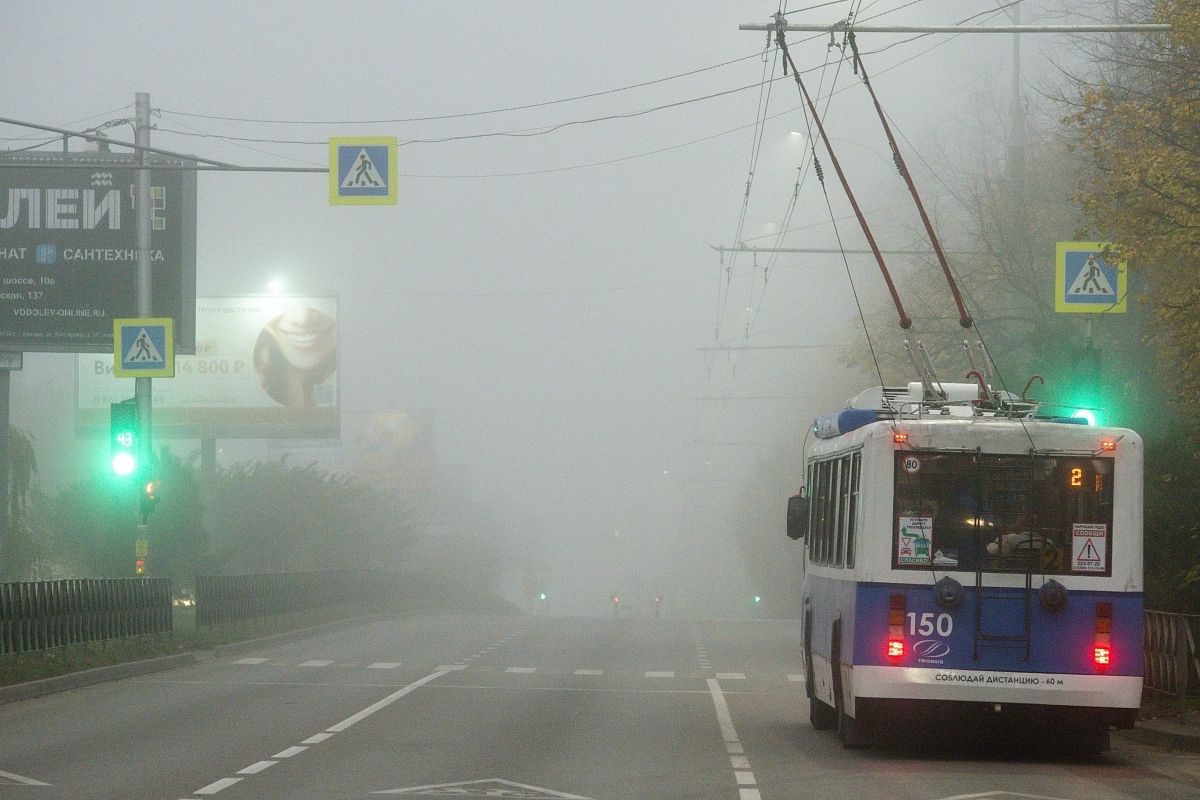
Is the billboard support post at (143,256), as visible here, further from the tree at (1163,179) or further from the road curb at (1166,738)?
the road curb at (1166,738)

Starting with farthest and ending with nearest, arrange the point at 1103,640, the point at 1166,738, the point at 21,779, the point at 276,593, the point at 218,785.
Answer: the point at 276,593 < the point at 1166,738 < the point at 1103,640 < the point at 21,779 < the point at 218,785

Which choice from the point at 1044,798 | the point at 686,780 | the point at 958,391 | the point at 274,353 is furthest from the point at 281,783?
the point at 274,353

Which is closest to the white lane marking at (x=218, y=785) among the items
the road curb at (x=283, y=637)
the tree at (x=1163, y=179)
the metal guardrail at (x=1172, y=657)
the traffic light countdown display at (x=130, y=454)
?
the metal guardrail at (x=1172, y=657)

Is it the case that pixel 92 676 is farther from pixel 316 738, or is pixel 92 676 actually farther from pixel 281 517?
pixel 281 517

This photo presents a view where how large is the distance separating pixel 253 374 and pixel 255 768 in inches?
1890

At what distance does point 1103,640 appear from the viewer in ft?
44.5

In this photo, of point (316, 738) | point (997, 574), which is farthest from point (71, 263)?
point (997, 574)

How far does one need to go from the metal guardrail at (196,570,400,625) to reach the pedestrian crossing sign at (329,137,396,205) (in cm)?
1092

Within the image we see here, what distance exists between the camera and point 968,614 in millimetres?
13547

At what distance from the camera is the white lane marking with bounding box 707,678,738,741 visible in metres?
16.4

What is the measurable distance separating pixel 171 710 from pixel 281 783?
6.89 metres

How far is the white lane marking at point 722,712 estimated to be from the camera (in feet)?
53.7

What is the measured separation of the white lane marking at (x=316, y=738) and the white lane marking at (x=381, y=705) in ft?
1.28

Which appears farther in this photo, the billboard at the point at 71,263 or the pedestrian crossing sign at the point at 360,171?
the billboard at the point at 71,263
